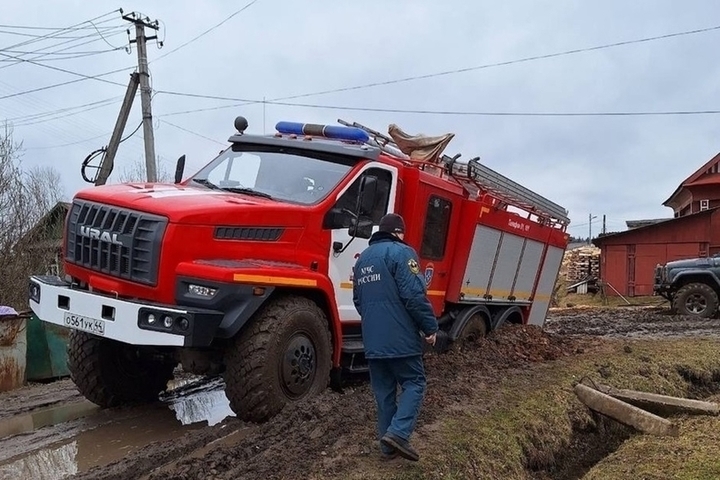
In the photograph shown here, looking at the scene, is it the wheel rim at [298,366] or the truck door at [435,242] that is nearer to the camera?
the wheel rim at [298,366]

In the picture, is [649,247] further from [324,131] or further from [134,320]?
[134,320]

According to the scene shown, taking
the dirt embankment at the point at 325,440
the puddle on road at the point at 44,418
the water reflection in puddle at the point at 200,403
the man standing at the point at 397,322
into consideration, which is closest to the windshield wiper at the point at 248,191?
the dirt embankment at the point at 325,440

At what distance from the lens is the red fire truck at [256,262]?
17.5 feet

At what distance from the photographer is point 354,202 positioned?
670 centimetres

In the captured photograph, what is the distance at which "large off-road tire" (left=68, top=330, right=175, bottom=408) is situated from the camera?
6449 mm

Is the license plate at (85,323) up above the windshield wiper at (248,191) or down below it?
below

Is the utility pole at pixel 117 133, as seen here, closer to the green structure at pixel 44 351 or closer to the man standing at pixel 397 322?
the green structure at pixel 44 351

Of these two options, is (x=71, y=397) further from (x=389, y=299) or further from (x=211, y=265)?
(x=389, y=299)

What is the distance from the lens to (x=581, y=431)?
6488mm

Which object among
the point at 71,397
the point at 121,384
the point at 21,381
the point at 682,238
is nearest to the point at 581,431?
the point at 121,384

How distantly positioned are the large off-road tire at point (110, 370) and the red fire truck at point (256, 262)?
1cm

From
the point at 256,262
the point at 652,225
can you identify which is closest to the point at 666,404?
the point at 256,262

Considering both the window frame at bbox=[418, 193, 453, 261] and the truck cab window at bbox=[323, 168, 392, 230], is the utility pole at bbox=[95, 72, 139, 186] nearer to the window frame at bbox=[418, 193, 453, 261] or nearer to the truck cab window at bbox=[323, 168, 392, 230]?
the window frame at bbox=[418, 193, 453, 261]

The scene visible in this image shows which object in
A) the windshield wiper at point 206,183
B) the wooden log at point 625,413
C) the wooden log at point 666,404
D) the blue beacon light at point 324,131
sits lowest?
the wooden log at point 625,413
